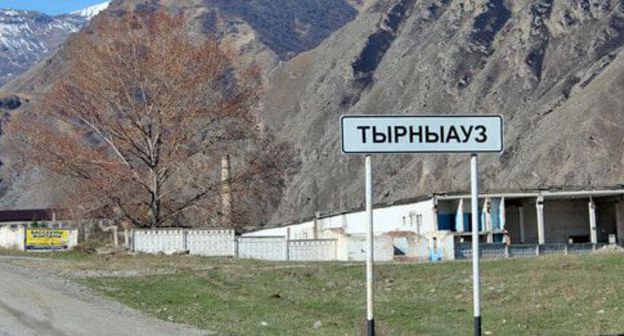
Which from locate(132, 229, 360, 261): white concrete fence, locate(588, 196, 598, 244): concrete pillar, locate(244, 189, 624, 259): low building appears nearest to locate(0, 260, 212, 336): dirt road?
locate(132, 229, 360, 261): white concrete fence

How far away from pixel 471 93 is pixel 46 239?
71.1 metres

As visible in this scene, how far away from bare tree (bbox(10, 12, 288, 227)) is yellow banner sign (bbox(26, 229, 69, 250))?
5581mm

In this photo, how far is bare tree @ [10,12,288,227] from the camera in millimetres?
48344

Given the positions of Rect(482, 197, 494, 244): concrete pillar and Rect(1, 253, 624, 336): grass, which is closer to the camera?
Rect(1, 253, 624, 336): grass

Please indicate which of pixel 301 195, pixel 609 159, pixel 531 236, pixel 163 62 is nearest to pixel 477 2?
pixel 301 195

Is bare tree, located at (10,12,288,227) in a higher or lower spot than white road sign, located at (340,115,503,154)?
higher

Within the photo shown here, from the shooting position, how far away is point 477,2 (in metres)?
136

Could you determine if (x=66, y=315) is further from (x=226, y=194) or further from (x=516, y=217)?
(x=516, y=217)

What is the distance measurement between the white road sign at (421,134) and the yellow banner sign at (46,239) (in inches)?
1790

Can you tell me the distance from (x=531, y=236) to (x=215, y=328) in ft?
151

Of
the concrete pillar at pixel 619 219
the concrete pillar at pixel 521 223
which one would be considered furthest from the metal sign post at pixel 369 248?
the concrete pillar at pixel 619 219

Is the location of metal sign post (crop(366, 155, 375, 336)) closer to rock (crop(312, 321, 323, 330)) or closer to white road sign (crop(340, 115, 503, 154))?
white road sign (crop(340, 115, 503, 154))

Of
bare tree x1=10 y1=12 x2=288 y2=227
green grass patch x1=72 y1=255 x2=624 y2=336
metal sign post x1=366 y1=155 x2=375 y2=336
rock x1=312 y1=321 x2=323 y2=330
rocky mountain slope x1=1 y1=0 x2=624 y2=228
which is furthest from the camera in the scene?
rocky mountain slope x1=1 y1=0 x2=624 y2=228

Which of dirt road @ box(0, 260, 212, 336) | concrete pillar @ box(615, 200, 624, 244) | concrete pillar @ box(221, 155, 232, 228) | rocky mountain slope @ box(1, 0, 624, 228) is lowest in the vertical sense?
dirt road @ box(0, 260, 212, 336)
